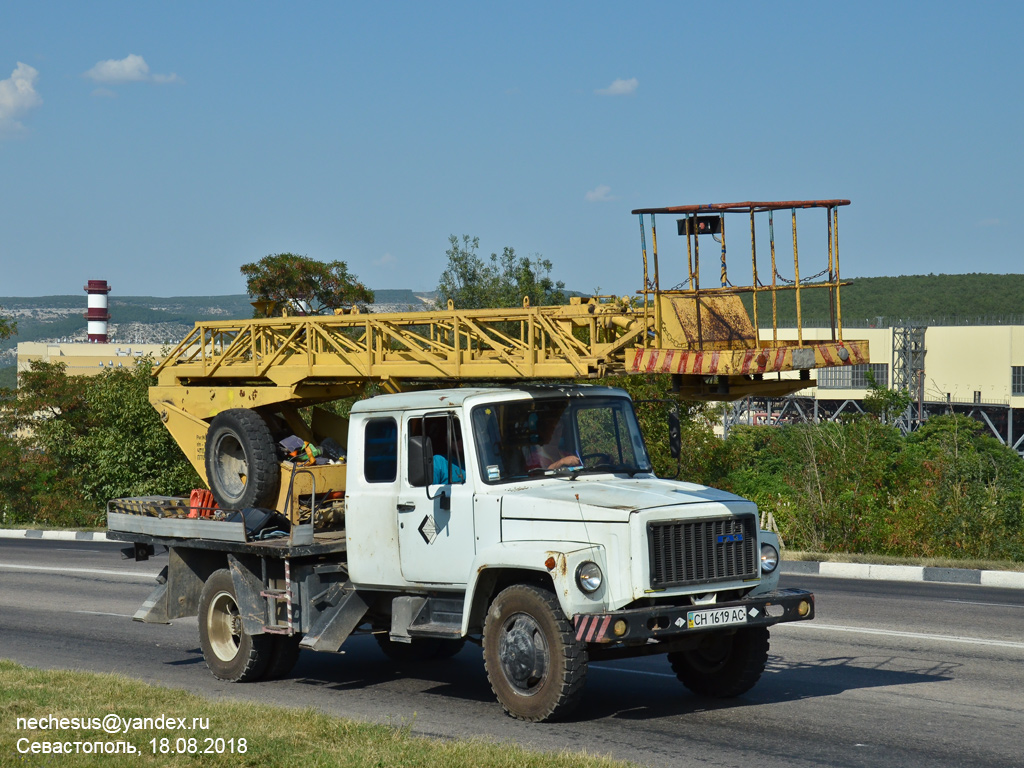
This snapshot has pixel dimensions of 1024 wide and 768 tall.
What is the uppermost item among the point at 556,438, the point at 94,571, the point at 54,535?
the point at 556,438

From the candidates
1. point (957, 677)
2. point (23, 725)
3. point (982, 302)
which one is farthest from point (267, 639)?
point (982, 302)

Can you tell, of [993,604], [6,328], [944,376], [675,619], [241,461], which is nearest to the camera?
[675,619]

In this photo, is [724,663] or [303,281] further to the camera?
[303,281]

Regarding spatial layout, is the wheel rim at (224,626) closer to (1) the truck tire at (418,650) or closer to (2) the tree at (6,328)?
(1) the truck tire at (418,650)

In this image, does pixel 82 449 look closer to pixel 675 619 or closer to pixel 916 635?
pixel 916 635

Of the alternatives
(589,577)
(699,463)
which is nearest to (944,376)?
(699,463)

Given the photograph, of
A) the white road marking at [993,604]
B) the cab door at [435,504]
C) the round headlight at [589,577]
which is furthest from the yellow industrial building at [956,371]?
the round headlight at [589,577]

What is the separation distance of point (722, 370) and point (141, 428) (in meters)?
26.4

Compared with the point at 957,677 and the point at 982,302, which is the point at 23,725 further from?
the point at 982,302

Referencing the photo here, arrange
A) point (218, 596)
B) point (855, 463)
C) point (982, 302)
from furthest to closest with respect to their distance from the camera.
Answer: point (982, 302) < point (855, 463) < point (218, 596)

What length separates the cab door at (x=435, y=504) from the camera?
27.6ft

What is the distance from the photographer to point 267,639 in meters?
9.91

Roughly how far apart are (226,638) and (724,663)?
14.5 ft

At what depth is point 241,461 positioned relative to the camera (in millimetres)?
10977
